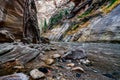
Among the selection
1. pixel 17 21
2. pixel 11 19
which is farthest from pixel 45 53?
pixel 17 21

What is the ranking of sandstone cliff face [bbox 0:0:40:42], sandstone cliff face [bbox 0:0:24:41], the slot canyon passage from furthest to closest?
sandstone cliff face [bbox 0:0:40:42]
sandstone cliff face [bbox 0:0:24:41]
the slot canyon passage

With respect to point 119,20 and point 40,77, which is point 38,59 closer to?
point 40,77

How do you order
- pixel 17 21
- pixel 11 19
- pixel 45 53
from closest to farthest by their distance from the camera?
pixel 45 53
pixel 11 19
pixel 17 21

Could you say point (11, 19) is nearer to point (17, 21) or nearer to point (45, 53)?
point (17, 21)

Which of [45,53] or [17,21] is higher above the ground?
[17,21]

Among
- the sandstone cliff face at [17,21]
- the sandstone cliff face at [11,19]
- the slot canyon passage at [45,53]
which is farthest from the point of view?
the sandstone cliff face at [17,21]

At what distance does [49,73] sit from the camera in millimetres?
4227

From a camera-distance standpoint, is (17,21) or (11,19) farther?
(17,21)

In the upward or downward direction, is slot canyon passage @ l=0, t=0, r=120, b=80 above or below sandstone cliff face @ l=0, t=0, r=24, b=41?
below

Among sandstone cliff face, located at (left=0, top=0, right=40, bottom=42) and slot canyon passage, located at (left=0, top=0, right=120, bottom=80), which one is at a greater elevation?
sandstone cliff face, located at (left=0, top=0, right=40, bottom=42)

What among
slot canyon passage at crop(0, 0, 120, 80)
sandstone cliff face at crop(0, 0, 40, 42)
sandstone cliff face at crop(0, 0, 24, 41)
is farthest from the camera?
sandstone cliff face at crop(0, 0, 40, 42)

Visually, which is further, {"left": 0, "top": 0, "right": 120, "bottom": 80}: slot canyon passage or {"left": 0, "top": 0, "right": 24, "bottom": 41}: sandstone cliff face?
{"left": 0, "top": 0, "right": 24, "bottom": 41}: sandstone cliff face

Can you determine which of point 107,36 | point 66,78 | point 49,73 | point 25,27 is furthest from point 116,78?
point 107,36

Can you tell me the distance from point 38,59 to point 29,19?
8368mm
